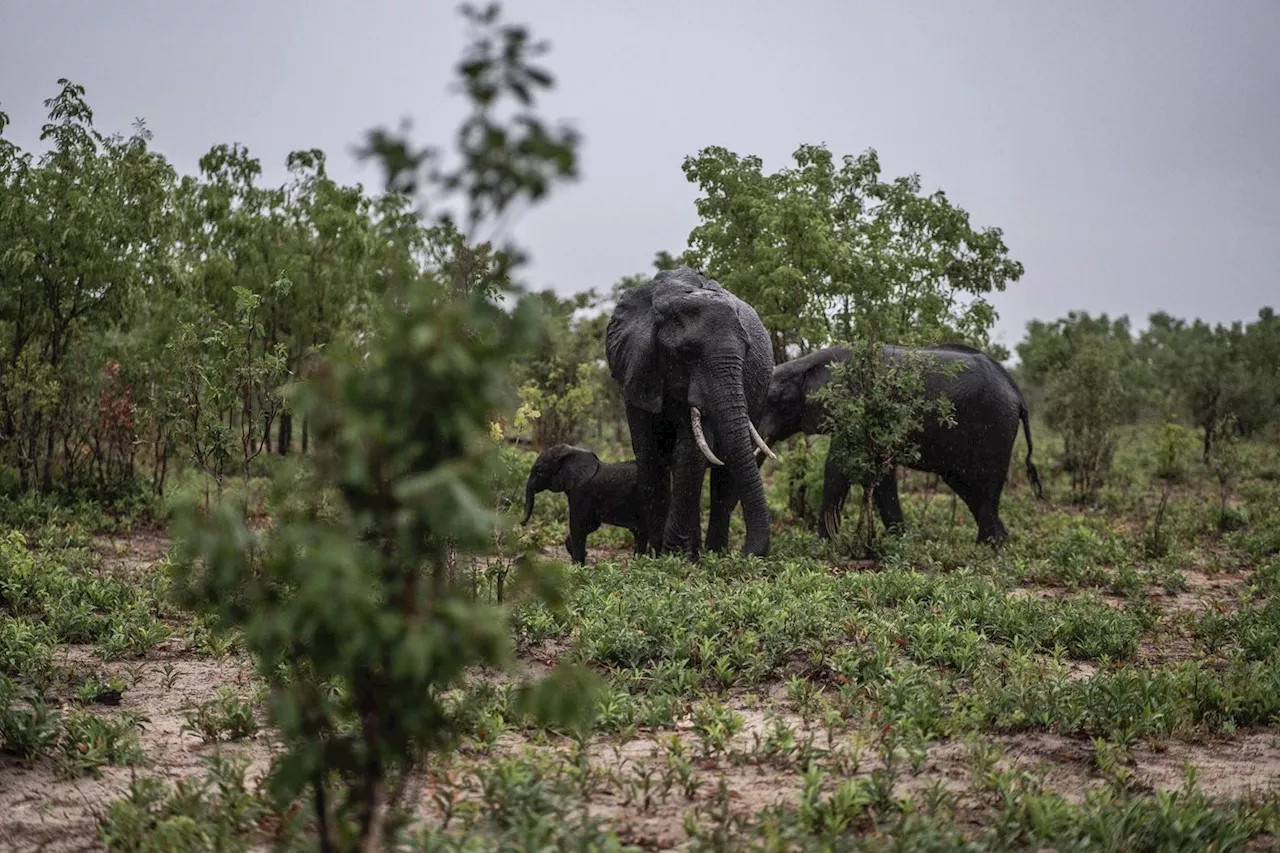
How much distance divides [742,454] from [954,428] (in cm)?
357

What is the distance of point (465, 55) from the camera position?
3.38 m

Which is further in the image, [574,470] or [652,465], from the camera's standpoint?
[574,470]

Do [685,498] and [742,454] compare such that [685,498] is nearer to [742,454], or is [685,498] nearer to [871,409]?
[742,454]

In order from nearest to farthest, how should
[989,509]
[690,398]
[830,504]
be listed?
[690,398], [830,504], [989,509]

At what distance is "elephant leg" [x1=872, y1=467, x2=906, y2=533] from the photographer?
12.6 metres

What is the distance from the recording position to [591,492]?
36.8 ft

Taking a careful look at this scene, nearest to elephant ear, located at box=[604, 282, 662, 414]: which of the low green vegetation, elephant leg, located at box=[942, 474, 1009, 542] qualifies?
the low green vegetation

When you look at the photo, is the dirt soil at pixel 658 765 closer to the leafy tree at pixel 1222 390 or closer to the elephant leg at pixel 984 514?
the elephant leg at pixel 984 514

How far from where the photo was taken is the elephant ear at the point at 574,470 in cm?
1127

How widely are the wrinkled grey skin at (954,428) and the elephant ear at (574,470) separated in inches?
90.4

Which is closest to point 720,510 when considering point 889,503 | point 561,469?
point 561,469

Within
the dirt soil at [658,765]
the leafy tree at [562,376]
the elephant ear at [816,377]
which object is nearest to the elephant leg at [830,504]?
the elephant ear at [816,377]

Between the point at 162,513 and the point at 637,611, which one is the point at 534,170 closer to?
the point at 637,611

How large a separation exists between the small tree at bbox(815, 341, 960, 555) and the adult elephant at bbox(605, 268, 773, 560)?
85 centimetres
